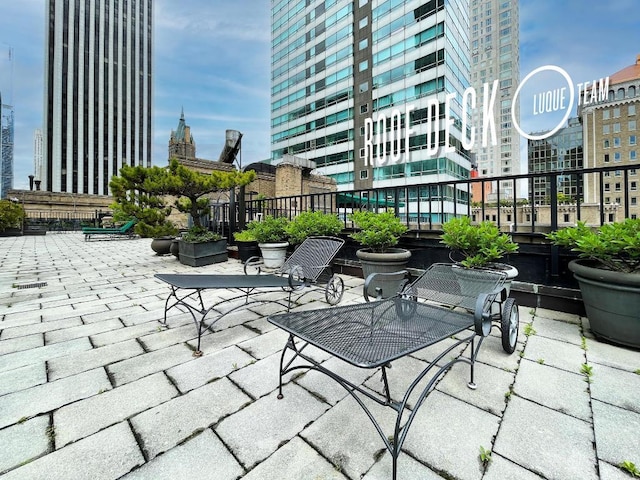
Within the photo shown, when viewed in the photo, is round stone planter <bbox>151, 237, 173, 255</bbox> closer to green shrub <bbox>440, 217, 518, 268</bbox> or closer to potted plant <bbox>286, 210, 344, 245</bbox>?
potted plant <bbox>286, 210, 344, 245</bbox>

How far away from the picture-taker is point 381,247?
152 inches

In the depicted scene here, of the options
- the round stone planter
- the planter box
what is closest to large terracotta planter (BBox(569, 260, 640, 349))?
the planter box

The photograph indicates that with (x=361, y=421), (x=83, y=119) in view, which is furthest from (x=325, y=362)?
(x=83, y=119)

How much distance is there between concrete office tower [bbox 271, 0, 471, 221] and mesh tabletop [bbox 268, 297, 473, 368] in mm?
27428

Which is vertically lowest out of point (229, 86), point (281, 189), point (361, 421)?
point (361, 421)

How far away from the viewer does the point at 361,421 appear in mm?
1395

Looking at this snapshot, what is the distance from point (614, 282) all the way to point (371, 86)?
34222mm

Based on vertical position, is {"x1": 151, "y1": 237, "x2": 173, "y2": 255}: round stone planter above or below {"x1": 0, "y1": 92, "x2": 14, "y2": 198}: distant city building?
below

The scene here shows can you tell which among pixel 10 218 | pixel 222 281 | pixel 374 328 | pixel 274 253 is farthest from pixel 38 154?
pixel 374 328

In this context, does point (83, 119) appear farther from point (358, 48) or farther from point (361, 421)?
point (361, 421)

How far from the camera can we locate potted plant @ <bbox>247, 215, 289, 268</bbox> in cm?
541

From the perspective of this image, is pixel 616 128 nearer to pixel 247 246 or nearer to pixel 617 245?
pixel 617 245

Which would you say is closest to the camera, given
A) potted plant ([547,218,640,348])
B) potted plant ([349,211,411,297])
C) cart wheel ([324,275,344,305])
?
potted plant ([547,218,640,348])

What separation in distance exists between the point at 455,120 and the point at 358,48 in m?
14.8
